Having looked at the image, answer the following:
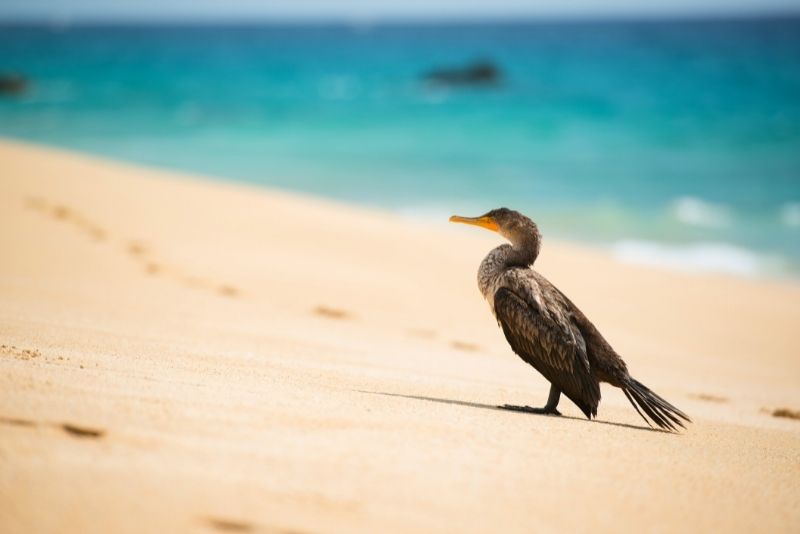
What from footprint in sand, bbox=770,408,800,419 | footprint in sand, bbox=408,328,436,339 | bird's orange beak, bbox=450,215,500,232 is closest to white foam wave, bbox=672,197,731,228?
footprint in sand, bbox=408,328,436,339

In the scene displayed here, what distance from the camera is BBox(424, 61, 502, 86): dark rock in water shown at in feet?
153

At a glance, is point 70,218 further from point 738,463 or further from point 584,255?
point 738,463

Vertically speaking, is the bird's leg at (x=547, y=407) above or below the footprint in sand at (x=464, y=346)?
below

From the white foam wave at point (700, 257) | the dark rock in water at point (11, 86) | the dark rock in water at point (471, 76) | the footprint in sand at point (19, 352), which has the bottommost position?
the footprint in sand at point (19, 352)

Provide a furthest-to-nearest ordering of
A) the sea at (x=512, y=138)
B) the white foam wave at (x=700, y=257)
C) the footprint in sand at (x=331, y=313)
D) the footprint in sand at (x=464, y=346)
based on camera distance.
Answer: the sea at (x=512, y=138)
the white foam wave at (x=700, y=257)
the footprint in sand at (x=331, y=313)
the footprint in sand at (x=464, y=346)

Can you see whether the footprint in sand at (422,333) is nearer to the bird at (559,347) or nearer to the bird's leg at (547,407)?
the bird at (559,347)

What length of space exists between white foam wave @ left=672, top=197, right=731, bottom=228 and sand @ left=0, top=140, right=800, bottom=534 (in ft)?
21.9

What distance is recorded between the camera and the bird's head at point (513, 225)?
4898mm

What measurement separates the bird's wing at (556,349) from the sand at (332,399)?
0.17 m

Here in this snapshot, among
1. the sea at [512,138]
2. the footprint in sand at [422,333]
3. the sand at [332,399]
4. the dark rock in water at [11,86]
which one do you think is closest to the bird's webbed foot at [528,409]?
the sand at [332,399]

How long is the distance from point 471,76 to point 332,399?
44.9 m

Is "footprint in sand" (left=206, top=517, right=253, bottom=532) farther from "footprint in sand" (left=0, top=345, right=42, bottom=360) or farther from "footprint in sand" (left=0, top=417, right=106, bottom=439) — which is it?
"footprint in sand" (left=0, top=345, right=42, bottom=360)

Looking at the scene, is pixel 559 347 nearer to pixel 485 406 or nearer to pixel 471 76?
pixel 485 406

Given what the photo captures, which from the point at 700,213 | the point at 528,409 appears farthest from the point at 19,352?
the point at 700,213
